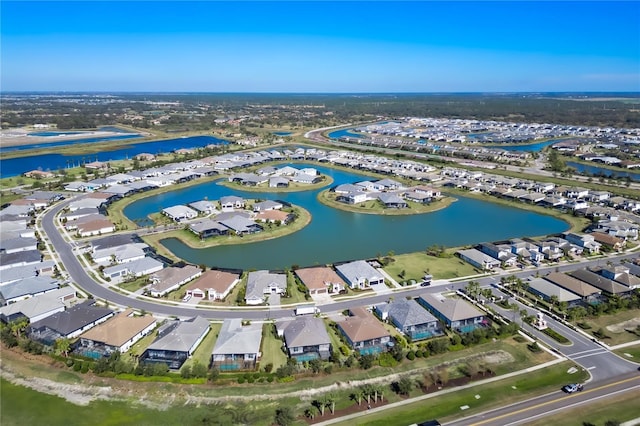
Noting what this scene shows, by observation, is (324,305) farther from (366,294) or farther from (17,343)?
(17,343)

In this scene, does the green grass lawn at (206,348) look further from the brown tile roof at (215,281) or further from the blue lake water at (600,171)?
the blue lake water at (600,171)

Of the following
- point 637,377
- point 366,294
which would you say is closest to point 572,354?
point 637,377

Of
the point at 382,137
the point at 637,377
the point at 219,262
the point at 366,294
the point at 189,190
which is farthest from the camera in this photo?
the point at 382,137

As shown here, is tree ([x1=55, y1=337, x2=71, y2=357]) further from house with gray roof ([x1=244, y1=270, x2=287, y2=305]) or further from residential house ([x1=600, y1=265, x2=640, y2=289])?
residential house ([x1=600, y1=265, x2=640, y2=289])

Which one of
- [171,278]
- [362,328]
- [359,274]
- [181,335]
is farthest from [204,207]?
[362,328]

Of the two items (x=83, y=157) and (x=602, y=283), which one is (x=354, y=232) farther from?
(x=83, y=157)

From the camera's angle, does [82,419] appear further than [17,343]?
No

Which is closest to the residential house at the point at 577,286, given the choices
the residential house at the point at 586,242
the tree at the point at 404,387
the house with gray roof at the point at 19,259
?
the residential house at the point at 586,242
